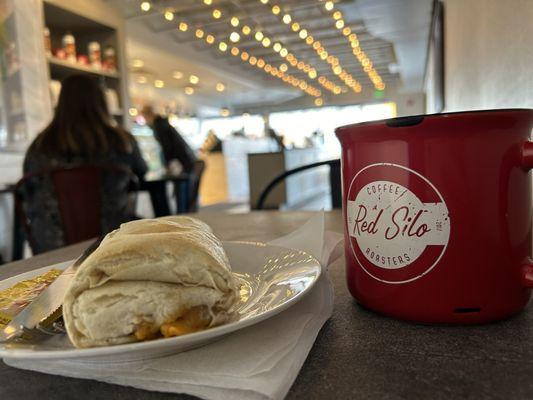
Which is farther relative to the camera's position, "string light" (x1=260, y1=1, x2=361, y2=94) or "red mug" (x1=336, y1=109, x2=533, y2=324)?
"string light" (x1=260, y1=1, x2=361, y2=94)

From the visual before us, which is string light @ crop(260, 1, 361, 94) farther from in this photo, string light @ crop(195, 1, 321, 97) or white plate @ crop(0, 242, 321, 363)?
A: white plate @ crop(0, 242, 321, 363)

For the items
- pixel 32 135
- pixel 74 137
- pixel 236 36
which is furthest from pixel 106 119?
pixel 236 36

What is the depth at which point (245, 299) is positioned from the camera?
0.41 metres

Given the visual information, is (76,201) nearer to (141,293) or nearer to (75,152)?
(75,152)

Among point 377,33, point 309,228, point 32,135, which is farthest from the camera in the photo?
point 377,33

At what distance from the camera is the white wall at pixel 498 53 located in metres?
0.80

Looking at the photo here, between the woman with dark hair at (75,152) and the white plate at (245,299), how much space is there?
1.53 metres

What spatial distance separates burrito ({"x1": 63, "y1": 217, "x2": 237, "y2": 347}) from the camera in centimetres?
28

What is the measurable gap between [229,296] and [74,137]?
1942 millimetres

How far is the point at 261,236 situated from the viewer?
840mm

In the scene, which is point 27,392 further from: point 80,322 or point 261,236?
point 261,236

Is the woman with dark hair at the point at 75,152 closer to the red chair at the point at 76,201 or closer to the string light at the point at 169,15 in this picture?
the red chair at the point at 76,201

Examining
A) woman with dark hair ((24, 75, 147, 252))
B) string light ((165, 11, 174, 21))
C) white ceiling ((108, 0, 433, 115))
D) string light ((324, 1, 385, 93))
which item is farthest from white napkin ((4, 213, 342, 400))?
string light ((165, 11, 174, 21))

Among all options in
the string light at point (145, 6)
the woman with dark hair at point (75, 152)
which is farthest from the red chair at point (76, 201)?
the string light at point (145, 6)
